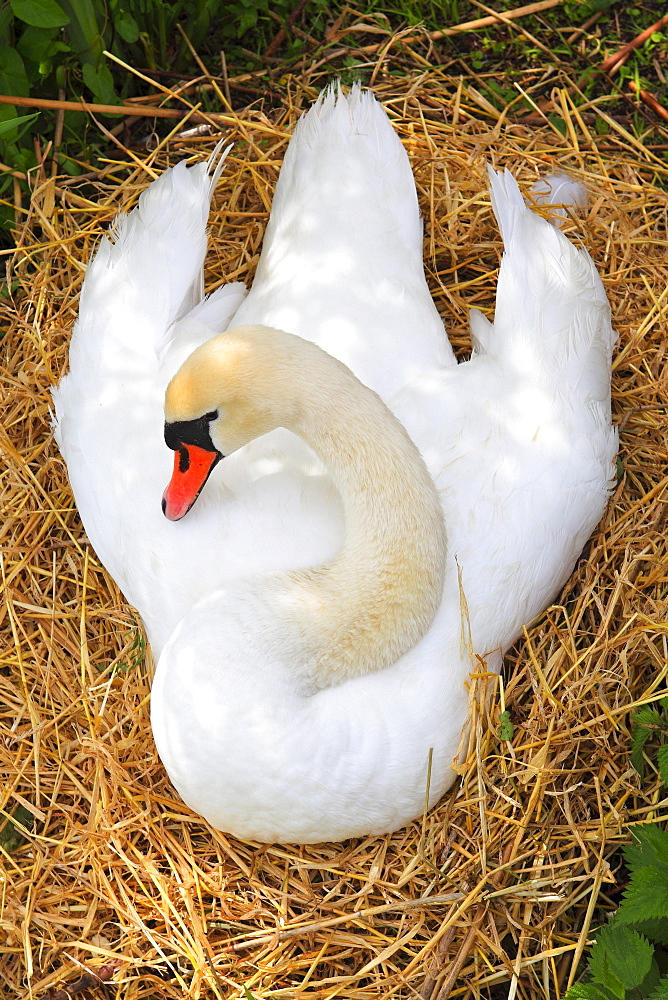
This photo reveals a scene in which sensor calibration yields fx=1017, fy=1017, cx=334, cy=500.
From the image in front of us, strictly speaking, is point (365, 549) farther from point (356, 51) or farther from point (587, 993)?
point (356, 51)

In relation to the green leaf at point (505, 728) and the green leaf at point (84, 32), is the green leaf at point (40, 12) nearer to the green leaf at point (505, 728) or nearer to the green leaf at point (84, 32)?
the green leaf at point (84, 32)

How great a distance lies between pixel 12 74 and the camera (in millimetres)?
3359

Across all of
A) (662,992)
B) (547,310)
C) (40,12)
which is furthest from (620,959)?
Result: (40,12)

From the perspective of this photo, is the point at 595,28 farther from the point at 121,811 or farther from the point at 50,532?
the point at 121,811

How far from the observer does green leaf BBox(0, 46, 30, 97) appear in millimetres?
3322

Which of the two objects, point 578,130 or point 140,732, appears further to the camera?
point 578,130

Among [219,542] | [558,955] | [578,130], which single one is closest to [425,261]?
[578,130]

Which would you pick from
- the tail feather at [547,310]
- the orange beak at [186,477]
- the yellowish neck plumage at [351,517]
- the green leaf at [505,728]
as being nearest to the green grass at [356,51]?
the tail feather at [547,310]

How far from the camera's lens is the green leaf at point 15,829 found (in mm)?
2871

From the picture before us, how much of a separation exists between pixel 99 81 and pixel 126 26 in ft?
0.68

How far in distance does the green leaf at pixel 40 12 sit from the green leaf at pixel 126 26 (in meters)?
0.46

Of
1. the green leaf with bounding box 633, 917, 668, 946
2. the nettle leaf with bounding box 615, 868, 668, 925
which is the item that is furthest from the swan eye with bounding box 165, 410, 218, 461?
the green leaf with bounding box 633, 917, 668, 946

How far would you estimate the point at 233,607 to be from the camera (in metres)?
2.38

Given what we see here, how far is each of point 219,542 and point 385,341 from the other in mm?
760
